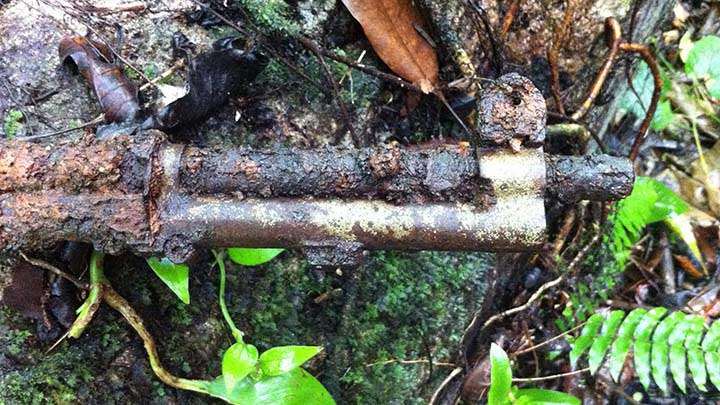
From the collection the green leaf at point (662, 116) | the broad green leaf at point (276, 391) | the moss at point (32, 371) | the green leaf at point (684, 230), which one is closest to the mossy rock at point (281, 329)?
the moss at point (32, 371)

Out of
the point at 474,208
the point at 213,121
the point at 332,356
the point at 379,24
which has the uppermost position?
the point at 379,24

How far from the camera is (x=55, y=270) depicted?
6.49ft

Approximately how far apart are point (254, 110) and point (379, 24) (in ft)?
1.85

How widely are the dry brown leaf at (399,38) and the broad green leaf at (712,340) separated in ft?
4.91

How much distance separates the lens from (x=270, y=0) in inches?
90.4

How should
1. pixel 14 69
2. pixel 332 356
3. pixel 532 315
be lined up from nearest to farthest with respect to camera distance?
pixel 14 69
pixel 332 356
pixel 532 315

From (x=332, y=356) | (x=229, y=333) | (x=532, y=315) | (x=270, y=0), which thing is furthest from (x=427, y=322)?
(x=270, y=0)

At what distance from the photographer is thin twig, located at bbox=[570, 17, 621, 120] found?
2.52m

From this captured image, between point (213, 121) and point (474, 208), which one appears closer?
point (474, 208)

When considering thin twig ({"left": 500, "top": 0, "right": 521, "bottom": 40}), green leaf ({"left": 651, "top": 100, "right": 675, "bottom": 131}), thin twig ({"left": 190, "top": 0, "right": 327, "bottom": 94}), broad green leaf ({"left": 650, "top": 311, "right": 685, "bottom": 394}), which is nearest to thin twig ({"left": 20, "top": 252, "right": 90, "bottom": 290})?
thin twig ({"left": 190, "top": 0, "right": 327, "bottom": 94})

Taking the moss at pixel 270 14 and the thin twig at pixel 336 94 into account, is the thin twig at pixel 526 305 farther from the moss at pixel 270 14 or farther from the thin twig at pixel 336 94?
the moss at pixel 270 14

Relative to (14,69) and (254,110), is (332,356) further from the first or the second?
(14,69)

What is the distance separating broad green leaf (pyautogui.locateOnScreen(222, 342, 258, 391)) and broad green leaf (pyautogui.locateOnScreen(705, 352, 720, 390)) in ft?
5.87

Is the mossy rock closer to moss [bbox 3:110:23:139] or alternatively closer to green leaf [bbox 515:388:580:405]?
green leaf [bbox 515:388:580:405]
